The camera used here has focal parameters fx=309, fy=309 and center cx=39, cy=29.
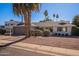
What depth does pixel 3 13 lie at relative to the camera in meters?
6.21

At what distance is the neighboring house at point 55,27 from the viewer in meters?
6.19

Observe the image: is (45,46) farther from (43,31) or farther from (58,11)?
(58,11)

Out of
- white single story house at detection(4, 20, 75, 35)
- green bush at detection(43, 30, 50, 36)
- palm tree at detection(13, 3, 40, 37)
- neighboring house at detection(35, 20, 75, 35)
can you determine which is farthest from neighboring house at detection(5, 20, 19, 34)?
green bush at detection(43, 30, 50, 36)

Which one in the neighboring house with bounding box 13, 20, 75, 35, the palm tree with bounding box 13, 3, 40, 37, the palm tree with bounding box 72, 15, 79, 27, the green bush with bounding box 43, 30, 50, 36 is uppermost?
the palm tree with bounding box 13, 3, 40, 37

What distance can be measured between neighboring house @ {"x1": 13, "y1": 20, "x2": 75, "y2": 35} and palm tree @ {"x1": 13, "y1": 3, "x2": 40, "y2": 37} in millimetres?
94

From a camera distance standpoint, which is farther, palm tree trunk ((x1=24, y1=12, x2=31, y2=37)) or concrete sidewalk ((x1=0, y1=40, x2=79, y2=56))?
palm tree trunk ((x1=24, y1=12, x2=31, y2=37))

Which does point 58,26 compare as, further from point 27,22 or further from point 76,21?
point 27,22

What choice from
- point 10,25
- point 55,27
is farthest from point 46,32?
point 10,25

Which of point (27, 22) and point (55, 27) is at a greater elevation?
point (27, 22)

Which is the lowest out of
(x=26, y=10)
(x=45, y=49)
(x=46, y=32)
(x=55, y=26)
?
(x=45, y=49)

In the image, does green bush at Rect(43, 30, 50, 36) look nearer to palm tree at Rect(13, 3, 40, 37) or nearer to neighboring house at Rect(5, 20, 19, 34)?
palm tree at Rect(13, 3, 40, 37)

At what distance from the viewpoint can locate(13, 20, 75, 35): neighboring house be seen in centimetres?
619

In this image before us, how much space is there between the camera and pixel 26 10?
20.4 feet

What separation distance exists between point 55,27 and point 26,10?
68 cm
